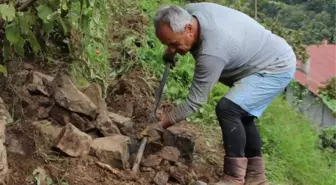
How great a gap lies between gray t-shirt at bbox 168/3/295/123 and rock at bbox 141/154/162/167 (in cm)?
53

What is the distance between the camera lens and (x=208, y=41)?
11.7ft

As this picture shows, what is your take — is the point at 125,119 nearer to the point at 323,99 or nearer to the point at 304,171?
the point at 304,171

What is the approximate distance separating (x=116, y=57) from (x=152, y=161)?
6.71ft

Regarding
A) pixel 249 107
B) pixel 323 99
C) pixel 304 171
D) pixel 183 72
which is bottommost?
pixel 323 99

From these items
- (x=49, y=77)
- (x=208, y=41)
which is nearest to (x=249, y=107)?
(x=208, y=41)

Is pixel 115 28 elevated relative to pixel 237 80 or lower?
lower

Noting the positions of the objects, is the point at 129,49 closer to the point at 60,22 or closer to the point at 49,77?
the point at 49,77

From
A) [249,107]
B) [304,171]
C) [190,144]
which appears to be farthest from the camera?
[304,171]

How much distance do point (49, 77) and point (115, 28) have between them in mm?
2167

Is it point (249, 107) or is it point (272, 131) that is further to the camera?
point (272, 131)

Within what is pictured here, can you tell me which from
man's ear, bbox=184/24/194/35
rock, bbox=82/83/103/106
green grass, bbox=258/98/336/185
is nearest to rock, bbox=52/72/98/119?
rock, bbox=82/83/103/106

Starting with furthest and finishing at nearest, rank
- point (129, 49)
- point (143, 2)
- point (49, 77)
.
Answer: point (143, 2)
point (129, 49)
point (49, 77)

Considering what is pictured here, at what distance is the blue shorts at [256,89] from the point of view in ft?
12.6

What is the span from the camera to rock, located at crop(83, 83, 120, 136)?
445cm
